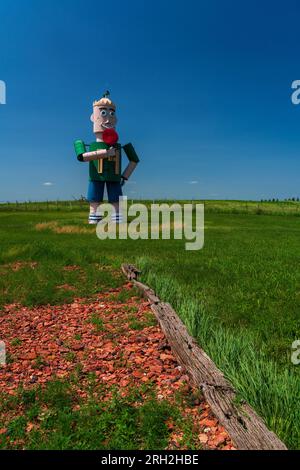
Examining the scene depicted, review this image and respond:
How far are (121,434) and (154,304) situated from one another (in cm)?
295

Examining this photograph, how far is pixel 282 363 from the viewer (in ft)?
13.8

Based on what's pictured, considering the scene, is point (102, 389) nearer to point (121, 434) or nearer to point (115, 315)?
point (121, 434)

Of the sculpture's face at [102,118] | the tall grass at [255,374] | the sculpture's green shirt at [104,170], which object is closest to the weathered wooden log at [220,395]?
the tall grass at [255,374]

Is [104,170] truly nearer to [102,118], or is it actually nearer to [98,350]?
[102,118]

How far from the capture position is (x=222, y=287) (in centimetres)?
743

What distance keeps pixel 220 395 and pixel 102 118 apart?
15561 millimetres

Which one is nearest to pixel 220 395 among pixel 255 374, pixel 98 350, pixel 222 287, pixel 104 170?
pixel 255 374

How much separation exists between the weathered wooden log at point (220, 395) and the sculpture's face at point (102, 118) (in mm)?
13731

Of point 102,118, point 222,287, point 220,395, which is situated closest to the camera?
point 220,395

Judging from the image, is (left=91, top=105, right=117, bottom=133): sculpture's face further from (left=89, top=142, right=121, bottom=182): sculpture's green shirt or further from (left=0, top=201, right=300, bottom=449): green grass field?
(left=0, top=201, right=300, bottom=449): green grass field

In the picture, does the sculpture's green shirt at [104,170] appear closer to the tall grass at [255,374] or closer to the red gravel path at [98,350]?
the red gravel path at [98,350]

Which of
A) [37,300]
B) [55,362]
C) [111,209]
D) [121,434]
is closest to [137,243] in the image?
[111,209]

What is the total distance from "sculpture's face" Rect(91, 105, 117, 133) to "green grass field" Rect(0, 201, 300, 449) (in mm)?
5817

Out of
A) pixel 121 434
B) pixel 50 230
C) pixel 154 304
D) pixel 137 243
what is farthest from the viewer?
pixel 50 230
